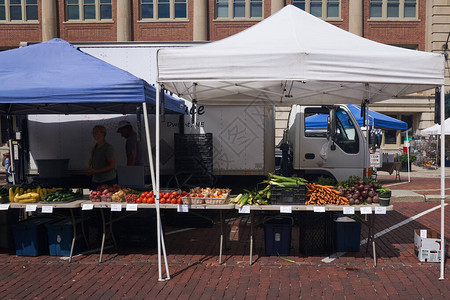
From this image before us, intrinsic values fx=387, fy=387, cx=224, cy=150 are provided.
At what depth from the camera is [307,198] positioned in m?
6.02

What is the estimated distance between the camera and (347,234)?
6.50 meters

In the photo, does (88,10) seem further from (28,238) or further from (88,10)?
(28,238)

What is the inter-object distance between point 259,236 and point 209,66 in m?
3.80

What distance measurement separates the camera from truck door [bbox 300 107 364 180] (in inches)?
337

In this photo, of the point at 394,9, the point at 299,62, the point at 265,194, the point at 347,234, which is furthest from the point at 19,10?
the point at 347,234

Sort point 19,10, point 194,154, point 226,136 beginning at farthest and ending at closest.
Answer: point 19,10 → point 226,136 → point 194,154

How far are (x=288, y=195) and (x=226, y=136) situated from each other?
9.70ft

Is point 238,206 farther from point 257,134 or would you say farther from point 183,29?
point 183,29

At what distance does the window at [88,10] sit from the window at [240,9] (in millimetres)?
7221

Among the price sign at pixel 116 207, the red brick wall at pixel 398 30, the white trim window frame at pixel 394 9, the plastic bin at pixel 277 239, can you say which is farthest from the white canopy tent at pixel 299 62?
the white trim window frame at pixel 394 9

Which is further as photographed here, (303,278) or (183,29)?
(183,29)

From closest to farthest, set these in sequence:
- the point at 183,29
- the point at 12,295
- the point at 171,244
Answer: the point at 12,295 → the point at 171,244 → the point at 183,29

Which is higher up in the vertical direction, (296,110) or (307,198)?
(296,110)

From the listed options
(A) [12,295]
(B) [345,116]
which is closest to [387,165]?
(B) [345,116]
